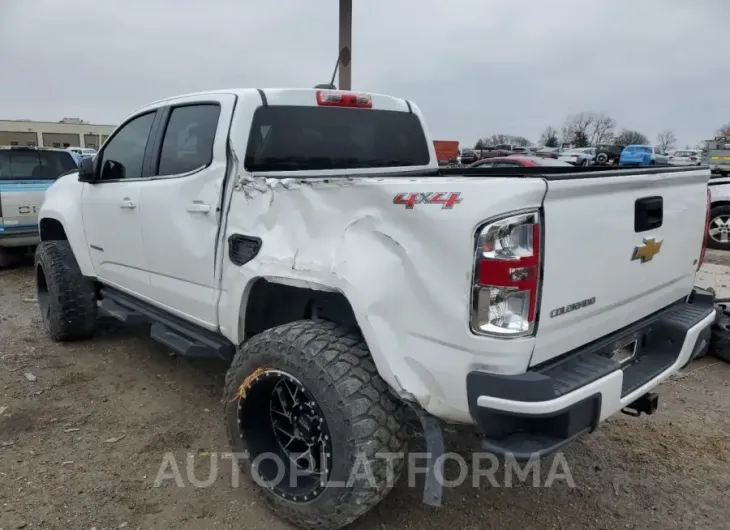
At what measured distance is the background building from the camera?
2250 inches

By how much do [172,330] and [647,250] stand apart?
276 centimetres

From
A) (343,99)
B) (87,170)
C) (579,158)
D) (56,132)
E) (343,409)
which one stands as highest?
(56,132)

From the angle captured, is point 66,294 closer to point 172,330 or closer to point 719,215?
point 172,330

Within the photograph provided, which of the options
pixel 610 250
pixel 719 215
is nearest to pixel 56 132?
pixel 719 215

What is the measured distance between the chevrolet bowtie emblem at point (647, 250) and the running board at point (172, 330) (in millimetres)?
2100

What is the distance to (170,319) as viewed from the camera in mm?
3719

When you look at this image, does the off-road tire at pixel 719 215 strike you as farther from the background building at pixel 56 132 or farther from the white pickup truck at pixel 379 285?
the background building at pixel 56 132

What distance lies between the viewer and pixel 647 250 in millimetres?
2473

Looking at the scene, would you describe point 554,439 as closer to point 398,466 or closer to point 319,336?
point 398,466

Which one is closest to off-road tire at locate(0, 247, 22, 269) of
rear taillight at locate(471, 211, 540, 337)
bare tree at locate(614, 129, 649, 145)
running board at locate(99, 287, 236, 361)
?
running board at locate(99, 287, 236, 361)

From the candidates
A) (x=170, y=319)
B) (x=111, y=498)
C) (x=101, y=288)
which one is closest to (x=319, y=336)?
(x=111, y=498)

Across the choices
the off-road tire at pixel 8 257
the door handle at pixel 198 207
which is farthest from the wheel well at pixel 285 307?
the off-road tire at pixel 8 257

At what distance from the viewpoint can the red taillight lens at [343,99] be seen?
3.42 meters

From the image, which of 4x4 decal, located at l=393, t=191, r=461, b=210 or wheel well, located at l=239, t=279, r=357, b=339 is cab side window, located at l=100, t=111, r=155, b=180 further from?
4x4 decal, located at l=393, t=191, r=461, b=210
